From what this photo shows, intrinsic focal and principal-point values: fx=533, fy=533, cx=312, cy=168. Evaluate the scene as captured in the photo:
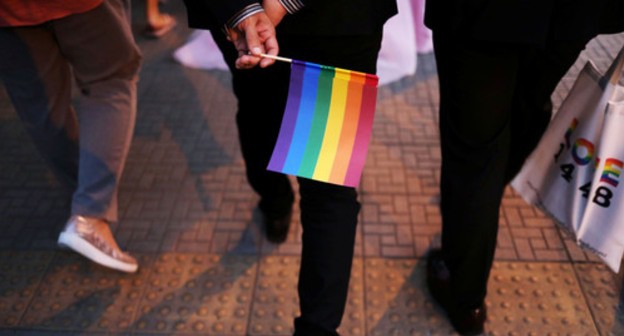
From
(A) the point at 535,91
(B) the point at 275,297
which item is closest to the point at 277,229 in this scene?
(B) the point at 275,297

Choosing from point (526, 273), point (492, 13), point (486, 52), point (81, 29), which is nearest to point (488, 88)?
point (486, 52)

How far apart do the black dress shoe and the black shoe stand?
620 millimetres

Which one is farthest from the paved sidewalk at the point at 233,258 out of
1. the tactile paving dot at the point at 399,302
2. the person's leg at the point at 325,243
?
the person's leg at the point at 325,243

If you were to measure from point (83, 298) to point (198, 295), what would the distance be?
0.45m

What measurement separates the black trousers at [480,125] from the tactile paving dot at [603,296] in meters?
0.49

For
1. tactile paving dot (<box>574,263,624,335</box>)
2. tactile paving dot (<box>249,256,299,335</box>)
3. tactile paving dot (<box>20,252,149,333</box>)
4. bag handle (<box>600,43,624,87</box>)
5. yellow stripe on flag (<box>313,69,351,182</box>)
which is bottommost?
tactile paving dot (<box>20,252,149,333</box>)

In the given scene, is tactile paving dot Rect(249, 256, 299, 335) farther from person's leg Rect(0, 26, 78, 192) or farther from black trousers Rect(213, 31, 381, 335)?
person's leg Rect(0, 26, 78, 192)

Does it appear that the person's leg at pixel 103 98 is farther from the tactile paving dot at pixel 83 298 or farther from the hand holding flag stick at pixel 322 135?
the hand holding flag stick at pixel 322 135

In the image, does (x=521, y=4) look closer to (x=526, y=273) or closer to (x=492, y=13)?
(x=492, y=13)

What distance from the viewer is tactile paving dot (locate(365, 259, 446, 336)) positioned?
1.95 meters

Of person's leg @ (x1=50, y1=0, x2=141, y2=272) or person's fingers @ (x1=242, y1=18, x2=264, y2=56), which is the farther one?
person's leg @ (x1=50, y1=0, x2=141, y2=272)

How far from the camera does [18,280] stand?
2.15m

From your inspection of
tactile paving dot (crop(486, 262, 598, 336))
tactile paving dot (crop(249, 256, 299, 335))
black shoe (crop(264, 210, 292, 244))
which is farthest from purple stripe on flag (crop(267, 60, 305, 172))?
tactile paving dot (crop(486, 262, 598, 336))

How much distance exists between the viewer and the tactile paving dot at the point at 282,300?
6.41ft
